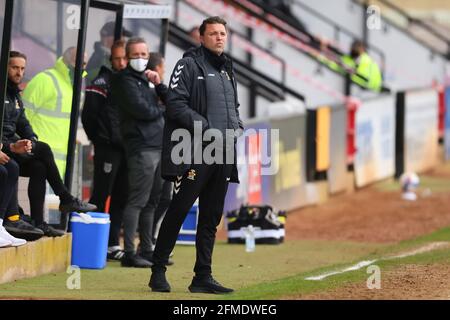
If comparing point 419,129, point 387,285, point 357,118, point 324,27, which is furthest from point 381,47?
point 387,285

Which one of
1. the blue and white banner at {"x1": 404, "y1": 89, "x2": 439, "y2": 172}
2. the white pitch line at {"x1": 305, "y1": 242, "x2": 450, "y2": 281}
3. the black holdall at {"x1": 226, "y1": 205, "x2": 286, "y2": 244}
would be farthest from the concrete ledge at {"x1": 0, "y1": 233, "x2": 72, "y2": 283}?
the blue and white banner at {"x1": 404, "y1": 89, "x2": 439, "y2": 172}

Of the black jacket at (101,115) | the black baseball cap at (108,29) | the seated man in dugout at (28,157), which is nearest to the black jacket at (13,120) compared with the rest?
the seated man in dugout at (28,157)

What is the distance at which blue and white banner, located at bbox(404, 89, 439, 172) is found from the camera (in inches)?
995

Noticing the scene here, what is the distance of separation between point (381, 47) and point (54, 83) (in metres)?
20.8

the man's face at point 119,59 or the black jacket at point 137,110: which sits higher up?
the man's face at point 119,59

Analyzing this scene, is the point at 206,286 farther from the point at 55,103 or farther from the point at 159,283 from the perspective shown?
the point at 55,103

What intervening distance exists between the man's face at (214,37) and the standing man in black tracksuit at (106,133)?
8.69 feet

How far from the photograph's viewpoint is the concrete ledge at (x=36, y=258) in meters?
10.8

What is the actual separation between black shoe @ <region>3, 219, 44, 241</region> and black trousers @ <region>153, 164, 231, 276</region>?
5.26ft

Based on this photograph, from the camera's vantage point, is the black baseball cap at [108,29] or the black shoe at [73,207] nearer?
the black shoe at [73,207]

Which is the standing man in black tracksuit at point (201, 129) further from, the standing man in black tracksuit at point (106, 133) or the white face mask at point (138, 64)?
the standing man in black tracksuit at point (106, 133)

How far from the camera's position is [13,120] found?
11.5m

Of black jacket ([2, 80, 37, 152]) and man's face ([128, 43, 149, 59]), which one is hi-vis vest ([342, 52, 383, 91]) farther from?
black jacket ([2, 80, 37, 152])

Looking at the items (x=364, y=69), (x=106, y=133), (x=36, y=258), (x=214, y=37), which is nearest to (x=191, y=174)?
(x=214, y=37)
